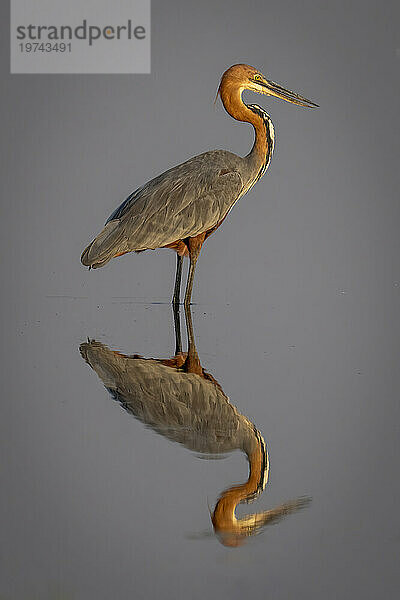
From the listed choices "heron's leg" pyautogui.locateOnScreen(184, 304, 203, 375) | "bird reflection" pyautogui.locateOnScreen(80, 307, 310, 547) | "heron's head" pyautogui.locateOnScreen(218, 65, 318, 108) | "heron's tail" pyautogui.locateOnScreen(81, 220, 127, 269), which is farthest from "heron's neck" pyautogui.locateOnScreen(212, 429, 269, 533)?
"heron's head" pyautogui.locateOnScreen(218, 65, 318, 108)

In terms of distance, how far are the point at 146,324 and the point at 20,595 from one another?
4465 millimetres

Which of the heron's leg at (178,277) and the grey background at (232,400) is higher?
the heron's leg at (178,277)

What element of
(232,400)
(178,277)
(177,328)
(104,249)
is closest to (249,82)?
(178,277)

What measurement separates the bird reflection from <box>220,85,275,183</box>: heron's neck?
3.01 metres

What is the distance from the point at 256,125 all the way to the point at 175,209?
3.65ft

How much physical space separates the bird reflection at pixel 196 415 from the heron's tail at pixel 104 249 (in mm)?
2147

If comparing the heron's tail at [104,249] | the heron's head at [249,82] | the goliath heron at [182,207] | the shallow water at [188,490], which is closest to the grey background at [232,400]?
the shallow water at [188,490]

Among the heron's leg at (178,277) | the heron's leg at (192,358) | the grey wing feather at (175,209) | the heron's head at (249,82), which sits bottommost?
the heron's leg at (192,358)

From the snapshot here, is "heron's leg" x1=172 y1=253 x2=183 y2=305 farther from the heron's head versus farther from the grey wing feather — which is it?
the heron's head

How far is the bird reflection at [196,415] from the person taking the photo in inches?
72.9

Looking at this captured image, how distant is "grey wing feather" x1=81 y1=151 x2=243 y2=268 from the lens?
6445 mm

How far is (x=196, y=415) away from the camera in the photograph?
2.72m

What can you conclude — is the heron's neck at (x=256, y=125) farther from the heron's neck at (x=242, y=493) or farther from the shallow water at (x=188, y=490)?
the heron's neck at (x=242, y=493)

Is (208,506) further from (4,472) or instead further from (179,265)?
(179,265)
